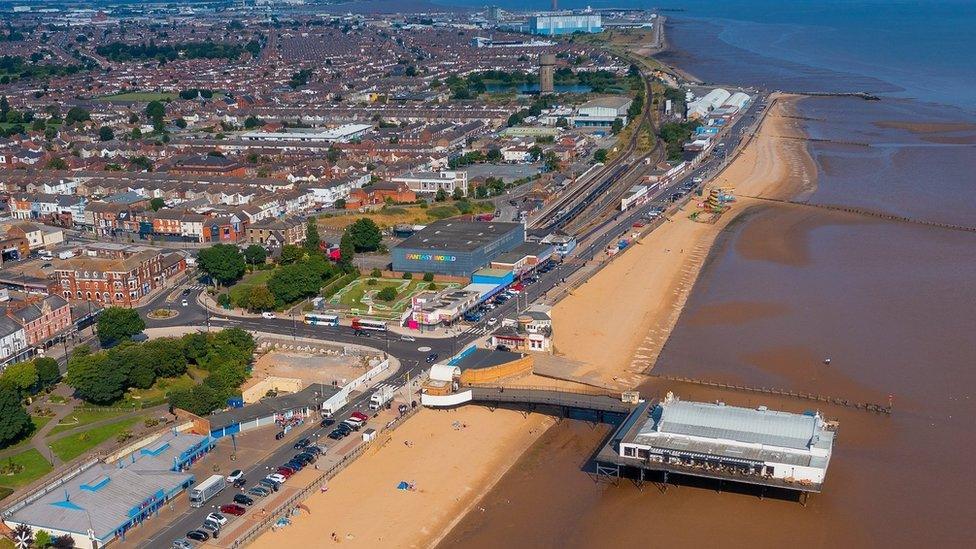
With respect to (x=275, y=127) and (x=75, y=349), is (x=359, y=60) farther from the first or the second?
(x=75, y=349)

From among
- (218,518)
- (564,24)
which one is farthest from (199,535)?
(564,24)

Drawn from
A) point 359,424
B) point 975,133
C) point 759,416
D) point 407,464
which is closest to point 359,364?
point 359,424

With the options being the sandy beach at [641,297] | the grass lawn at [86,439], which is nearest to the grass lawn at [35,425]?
the grass lawn at [86,439]

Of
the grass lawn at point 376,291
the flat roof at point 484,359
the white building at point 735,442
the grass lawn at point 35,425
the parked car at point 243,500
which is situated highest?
the white building at point 735,442

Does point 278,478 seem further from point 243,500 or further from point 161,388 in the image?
point 161,388

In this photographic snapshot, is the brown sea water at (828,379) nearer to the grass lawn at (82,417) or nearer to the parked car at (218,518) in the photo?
the parked car at (218,518)
